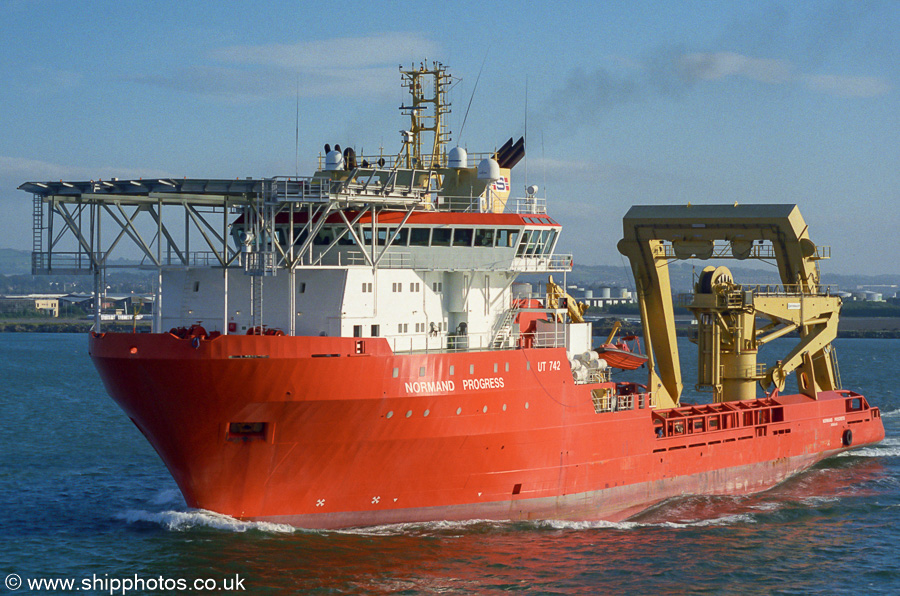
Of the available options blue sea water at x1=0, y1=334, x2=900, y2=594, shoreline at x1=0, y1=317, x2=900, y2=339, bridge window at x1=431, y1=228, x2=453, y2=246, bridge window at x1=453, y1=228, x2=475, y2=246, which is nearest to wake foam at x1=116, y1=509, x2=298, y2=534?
blue sea water at x1=0, y1=334, x2=900, y2=594

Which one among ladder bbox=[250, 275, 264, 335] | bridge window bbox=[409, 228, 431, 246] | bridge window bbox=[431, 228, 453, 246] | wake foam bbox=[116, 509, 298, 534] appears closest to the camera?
wake foam bbox=[116, 509, 298, 534]

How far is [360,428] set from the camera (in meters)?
21.7

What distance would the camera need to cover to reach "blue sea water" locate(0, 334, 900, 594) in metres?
20.5

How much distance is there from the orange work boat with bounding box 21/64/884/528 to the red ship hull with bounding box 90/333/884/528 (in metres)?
0.05

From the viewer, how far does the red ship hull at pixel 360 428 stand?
824 inches

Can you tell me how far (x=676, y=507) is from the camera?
2845cm

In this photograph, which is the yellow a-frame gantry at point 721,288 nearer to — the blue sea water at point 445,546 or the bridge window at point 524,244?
the blue sea water at point 445,546

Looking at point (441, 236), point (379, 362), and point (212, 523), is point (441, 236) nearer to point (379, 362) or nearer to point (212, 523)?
point (379, 362)


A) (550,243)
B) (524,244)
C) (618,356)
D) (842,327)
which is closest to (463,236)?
(524,244)

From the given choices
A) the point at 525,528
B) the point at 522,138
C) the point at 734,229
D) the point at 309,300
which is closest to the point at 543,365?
the point at 525,528

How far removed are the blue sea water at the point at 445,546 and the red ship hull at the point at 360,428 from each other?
0.63 meters

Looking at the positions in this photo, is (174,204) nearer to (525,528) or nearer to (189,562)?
(189,562)

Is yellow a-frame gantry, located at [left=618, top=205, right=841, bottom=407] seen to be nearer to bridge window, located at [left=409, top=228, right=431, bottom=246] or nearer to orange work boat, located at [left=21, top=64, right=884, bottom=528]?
orange work boat, located at [left=21, top=64, right=884, bottom=528]

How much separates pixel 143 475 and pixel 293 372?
1145 centimetres
